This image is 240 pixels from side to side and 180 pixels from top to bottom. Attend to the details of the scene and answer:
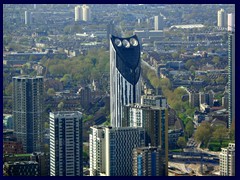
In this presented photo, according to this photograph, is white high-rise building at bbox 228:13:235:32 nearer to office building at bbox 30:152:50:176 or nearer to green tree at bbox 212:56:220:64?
green tree at bbox 212:56:220:64


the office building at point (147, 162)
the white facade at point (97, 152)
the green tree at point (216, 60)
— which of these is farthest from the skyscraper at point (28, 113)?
the green tree at point (216, 60)

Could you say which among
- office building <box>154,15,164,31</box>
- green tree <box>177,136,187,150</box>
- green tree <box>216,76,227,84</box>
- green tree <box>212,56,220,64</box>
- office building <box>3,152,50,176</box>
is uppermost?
office building <box>154,15,164,31</box>

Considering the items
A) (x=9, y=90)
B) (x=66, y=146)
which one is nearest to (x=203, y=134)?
(x=9, y=90)

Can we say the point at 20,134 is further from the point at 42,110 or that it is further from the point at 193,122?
the point at 193,122

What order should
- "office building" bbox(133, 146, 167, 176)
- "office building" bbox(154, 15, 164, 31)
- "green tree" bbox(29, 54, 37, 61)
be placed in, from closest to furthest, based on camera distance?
"office building" bbox(133, 146, 167, 176)
"green tree" bbox(29, 54, 37, 61)
"office building" bbox(154, 15, 164, 31)

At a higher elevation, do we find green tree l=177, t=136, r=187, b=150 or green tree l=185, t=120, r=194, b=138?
green tree l=185, t=120, r=194, b=138

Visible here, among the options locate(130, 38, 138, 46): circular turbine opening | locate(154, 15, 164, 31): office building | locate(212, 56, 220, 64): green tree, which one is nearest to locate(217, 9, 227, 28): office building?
locate(212, 56, 220, 64): green tree

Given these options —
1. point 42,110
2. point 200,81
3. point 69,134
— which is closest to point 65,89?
point 200,81

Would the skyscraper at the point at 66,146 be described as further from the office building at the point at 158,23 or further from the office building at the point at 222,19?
the office building at the point at 158,23
